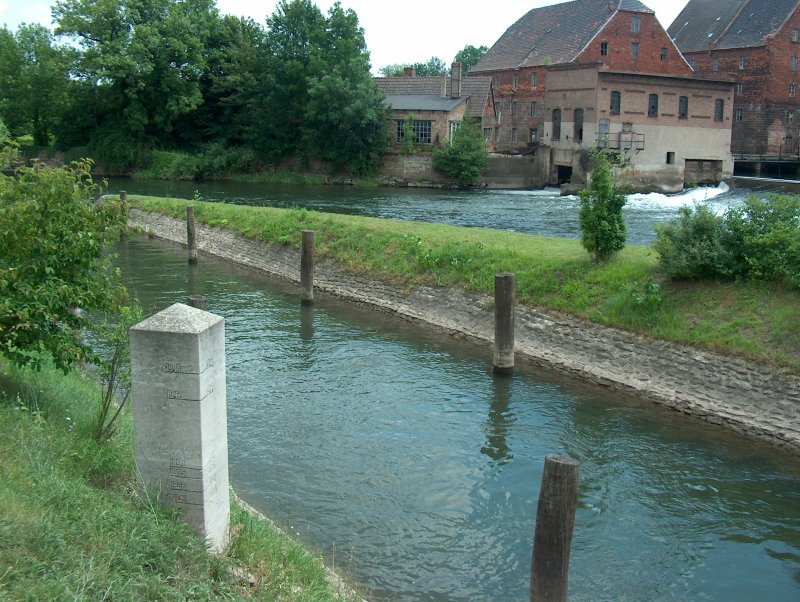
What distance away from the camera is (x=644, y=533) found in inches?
380

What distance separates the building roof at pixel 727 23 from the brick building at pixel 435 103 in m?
22.5

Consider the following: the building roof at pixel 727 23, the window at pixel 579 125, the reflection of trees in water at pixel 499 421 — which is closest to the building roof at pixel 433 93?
the window at pixel 579 125

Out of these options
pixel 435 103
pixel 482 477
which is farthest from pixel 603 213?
pixel 435 103

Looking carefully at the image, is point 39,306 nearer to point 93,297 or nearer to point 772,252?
point 93,297

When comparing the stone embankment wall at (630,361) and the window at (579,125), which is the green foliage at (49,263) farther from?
the window at (579,125)

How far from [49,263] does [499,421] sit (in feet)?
25.7

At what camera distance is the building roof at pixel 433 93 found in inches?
2539

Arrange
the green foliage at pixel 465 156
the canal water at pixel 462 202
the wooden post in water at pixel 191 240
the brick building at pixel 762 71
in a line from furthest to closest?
the brick building at pixel 762 71
the green foliage at pixel 465 156
the canal water at pixel 462 202
the wooden post in water at pixel 191 240

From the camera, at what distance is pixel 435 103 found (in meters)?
64.7

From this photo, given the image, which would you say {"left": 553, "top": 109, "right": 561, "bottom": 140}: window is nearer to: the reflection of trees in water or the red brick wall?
the red brick wall

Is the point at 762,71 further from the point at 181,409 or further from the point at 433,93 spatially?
the point at 181,409

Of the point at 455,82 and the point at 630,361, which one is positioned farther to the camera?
the point at 455,82

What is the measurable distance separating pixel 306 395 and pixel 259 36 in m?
59.6

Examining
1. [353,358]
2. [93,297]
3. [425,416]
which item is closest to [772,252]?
[425,416]
